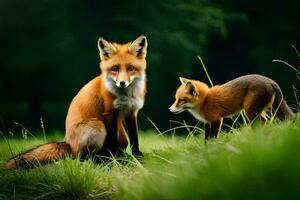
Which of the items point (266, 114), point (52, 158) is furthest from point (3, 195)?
point (266, 114)

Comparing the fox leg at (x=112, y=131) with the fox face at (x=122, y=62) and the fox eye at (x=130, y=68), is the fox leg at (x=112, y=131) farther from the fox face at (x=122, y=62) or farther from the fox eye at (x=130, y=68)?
the fox eye at (x=130, y=68)

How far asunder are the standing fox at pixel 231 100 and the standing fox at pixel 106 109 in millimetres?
508

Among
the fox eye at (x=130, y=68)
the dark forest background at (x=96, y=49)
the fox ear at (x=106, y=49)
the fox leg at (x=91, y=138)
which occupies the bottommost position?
the dark forest background at (x=96, y=49)

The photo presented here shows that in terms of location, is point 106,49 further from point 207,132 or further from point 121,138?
point 207,132

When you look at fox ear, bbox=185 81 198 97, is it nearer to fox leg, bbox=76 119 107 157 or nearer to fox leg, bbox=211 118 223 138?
fox leg, bbox=211 118 223 138

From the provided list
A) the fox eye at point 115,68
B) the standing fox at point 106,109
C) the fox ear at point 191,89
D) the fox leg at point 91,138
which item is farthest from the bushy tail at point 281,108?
the fox leg at point 91,138

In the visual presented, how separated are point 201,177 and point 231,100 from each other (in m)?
2.75

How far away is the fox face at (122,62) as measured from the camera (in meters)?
6.18

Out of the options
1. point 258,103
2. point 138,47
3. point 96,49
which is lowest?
point 96,49

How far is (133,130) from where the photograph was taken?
6465 mm

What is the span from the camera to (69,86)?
709 inches

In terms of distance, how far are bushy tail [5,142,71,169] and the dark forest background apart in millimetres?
9352

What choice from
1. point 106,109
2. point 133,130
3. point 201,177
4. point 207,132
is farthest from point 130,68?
point 201,177

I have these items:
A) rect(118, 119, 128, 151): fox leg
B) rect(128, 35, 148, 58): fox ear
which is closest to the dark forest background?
rect(118, 119, 128, 151): fox leg
